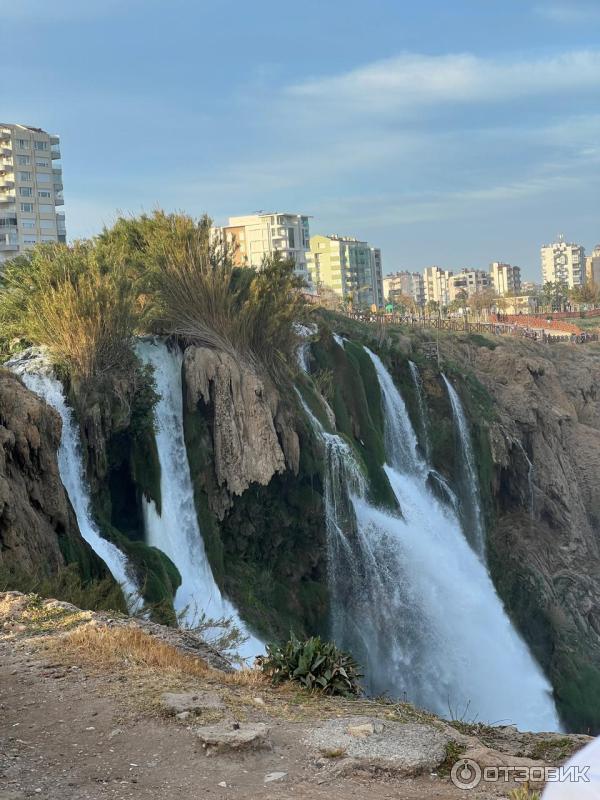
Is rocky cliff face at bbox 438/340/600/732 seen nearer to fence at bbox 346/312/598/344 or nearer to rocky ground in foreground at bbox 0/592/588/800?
fence at bbox 346/312/598/344

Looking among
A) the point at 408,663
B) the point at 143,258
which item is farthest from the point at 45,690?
the point at 143,258

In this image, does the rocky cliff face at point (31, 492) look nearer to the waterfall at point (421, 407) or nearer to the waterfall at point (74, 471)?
the waterfall at point (74, 471)

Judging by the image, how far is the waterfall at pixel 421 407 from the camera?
32.4m

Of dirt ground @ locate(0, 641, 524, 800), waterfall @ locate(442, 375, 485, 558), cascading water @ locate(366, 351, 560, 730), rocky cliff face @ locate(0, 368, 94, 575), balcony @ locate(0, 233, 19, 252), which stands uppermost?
balcony @ locate(0, 233, 19, 252)

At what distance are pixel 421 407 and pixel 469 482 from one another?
2.90 metres

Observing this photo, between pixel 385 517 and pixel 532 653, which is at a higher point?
pixel 385 517

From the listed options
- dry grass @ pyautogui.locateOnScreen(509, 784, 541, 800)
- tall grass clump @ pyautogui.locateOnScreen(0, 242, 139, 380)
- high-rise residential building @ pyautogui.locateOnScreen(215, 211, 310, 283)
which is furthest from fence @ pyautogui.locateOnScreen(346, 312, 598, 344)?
high-rise residential building @ pyautogui.locateOnScreen(215, 211, 310, 283)

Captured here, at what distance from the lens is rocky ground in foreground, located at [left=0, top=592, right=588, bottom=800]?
280 inches

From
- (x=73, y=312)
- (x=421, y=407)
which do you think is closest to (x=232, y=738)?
(x=73, y=312)

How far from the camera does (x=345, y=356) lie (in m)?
30.5

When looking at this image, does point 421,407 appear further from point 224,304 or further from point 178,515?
point 178,515

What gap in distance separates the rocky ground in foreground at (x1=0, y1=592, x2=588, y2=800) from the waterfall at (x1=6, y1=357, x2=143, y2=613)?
5.55m

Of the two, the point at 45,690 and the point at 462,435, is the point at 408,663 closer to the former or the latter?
the point at 462,435

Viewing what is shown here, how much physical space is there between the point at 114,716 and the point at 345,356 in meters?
22.7
